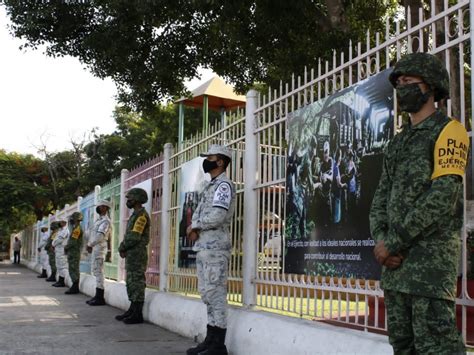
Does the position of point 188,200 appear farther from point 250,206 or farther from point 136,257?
point 250,206

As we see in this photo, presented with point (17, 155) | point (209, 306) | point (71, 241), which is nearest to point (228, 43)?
point (71, 241)

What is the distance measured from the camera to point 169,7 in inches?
338

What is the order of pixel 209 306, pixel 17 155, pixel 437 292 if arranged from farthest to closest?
1. pixel 17 155
2. pixel 209 306
3. pixel 437 292

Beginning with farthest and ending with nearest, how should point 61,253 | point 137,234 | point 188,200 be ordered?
point 61,253
point 137,234
point 188,200

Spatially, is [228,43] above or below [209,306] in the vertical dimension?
above

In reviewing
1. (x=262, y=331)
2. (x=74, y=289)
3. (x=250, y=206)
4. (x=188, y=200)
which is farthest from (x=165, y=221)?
(x=74, y=289)

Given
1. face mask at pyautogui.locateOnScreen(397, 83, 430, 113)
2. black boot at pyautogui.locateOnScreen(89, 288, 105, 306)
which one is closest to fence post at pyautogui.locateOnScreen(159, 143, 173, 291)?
black boot at pyautogui.locateOnScreen(89, 288, 105, 306)

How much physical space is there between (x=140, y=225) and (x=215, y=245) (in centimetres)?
231

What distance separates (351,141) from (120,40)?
668cm

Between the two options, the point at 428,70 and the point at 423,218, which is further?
the point at 428,70

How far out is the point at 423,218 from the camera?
2.20 meters

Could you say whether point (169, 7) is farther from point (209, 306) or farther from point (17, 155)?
point (17, 155)

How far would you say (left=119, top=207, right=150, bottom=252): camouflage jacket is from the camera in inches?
264

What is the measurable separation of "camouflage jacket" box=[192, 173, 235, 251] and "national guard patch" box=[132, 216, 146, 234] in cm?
210
